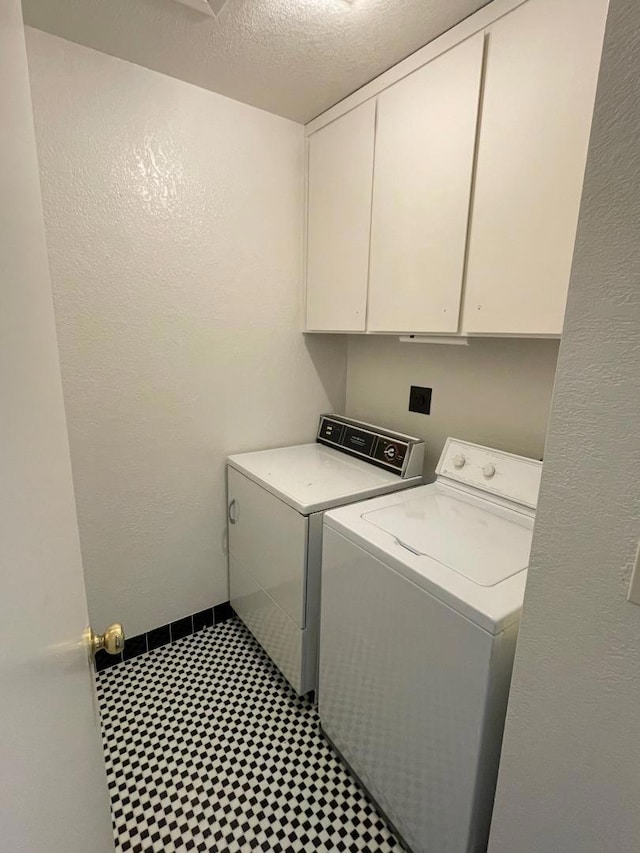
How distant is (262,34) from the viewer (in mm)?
1353

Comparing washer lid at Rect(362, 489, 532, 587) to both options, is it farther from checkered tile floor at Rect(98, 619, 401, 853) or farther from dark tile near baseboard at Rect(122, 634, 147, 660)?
dark tile near baseboard at Rect(122, 634, 147, 660)

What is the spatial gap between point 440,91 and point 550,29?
1.13 ft

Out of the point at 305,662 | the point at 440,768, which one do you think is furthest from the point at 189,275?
the point at 440,768

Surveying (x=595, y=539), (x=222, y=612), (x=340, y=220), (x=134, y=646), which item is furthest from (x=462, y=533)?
(x=134, y=646)

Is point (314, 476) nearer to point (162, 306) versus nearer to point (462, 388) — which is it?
point (462, 388)

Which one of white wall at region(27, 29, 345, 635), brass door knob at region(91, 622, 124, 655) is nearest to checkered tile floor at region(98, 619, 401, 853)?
white wall at region(27, 29, 345, 635)

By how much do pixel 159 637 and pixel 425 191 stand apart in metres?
2.23

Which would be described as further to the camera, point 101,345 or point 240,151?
point 240,151

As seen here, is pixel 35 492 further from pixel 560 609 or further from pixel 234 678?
pixel 234 678

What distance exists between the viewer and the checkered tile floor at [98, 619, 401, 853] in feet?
4.20

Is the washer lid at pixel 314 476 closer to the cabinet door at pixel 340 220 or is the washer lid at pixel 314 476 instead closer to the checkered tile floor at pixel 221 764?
the cabinet door at pixel 340 220

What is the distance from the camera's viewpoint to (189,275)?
1.81m

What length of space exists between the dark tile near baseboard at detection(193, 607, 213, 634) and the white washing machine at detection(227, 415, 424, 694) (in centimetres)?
13

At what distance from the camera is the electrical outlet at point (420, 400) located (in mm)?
1918
